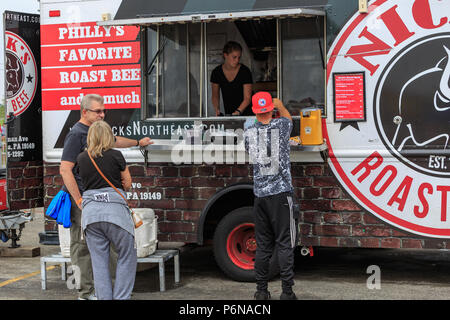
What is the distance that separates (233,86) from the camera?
6863 mm

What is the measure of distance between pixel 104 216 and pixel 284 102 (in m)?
2.44

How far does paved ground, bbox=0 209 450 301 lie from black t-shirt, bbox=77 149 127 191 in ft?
5.55

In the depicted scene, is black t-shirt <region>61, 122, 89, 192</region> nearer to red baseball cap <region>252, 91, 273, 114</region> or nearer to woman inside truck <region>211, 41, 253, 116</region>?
red baseball cap <region>252, 91, 273, 114</region>

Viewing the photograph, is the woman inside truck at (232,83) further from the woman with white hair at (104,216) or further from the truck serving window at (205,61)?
the woman with white hair at (104,216)

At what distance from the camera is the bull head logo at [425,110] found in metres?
5.87

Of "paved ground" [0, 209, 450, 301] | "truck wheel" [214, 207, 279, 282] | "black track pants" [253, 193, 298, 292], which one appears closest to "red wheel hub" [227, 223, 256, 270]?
"truck wheel" [214, 207, 279, 282]

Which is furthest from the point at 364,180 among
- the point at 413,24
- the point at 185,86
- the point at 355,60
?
the point at 185,86

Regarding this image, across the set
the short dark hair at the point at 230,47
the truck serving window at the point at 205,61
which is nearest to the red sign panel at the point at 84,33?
the truck serving window at the point at 205,61

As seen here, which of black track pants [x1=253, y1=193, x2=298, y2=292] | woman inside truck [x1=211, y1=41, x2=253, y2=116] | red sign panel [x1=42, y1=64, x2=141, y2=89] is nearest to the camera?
black track pants [x1=253, y1=193, x2=298, y2=292]

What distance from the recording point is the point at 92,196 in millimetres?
4934

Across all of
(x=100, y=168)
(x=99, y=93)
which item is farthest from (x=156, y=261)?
(x=99, y=93)

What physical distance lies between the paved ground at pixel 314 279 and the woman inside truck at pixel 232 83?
1.90 metres

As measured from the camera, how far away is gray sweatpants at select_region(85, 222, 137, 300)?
493 centimetres
